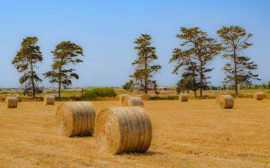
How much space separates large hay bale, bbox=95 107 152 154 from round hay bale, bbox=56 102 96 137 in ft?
9.62

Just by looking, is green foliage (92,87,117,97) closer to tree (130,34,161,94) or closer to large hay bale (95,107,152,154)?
tree (130,34,161,94)

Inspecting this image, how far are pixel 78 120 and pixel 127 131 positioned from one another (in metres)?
3.94

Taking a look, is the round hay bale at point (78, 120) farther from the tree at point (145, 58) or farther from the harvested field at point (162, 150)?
the tree at point (145, 58)

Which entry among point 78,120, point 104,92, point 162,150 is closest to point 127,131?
point 162,150

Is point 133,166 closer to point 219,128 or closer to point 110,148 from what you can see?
Answer: point 110,148

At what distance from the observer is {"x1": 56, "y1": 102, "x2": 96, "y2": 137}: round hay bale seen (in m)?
12.3

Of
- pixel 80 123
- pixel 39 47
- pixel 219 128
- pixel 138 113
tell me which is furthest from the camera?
pixel 39 47

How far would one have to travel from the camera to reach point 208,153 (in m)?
9.14

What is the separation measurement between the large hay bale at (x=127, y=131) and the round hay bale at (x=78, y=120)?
293 centimetres

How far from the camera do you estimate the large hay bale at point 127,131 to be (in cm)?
882

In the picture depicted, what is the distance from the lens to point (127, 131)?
884cm

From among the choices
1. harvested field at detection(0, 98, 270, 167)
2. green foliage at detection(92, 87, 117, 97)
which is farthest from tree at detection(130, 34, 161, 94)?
harvested field at detection(0, 98, 270, 167)

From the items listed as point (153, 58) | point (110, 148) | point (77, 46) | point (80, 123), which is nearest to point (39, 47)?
point (77, 46)

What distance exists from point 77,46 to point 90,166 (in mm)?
42090
